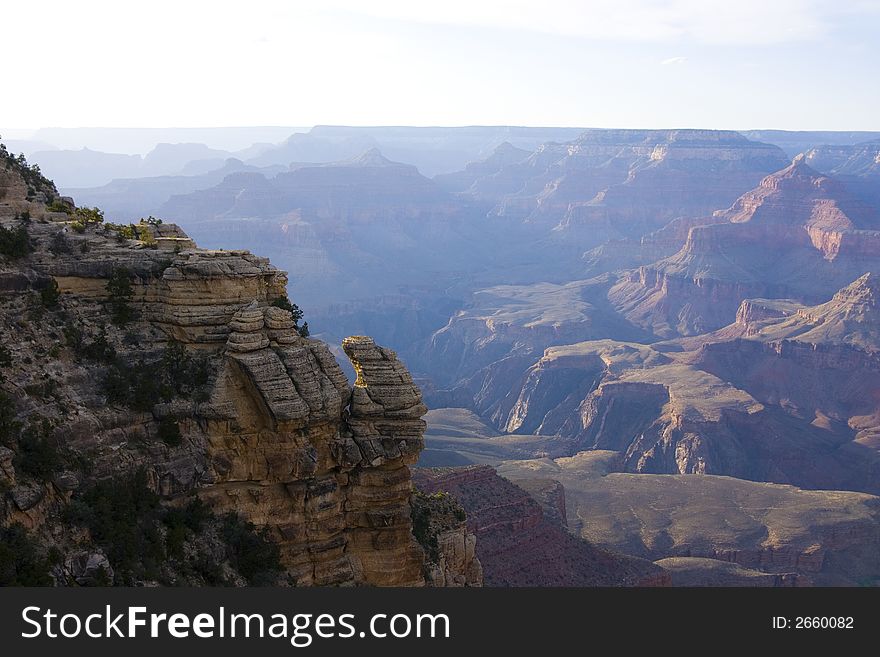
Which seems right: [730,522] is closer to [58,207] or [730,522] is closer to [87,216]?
[87,216]

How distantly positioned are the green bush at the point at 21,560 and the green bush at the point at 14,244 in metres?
9.08

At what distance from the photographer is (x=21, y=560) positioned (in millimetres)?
21266

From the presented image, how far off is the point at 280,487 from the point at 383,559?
3.88 metres

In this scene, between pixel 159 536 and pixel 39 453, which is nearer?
pixel 39 453

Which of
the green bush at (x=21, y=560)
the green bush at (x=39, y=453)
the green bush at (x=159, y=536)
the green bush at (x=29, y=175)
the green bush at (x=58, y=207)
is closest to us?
the green bush at (x=21, y=560)

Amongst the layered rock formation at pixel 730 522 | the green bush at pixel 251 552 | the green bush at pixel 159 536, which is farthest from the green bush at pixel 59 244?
the layered rock formation at pixel 730 522

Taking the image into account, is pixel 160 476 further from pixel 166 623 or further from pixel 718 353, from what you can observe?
pixel 718 353

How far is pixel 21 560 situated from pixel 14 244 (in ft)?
33.8

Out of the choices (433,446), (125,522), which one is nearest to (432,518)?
(125,522)

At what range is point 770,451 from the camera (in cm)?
14675

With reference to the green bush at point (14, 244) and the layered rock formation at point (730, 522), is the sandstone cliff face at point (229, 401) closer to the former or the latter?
the green bush at point (14, 244)

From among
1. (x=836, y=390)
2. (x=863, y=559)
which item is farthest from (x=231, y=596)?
(x=836, y=390)

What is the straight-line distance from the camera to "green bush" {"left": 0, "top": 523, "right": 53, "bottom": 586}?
20609mm

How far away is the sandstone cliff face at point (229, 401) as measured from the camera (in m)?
26.4
